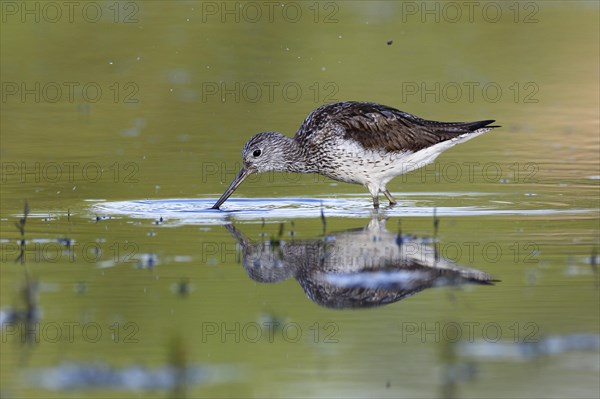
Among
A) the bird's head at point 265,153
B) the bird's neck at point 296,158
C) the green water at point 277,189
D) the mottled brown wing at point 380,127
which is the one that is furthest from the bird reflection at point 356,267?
the bird's head at point 265,153

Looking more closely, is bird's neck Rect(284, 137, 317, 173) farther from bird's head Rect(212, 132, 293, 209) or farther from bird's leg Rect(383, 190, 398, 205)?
bird's leg Rect(383, 190, 398, 205)

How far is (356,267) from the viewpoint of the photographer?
9430mm

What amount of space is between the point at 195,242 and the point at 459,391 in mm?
4649

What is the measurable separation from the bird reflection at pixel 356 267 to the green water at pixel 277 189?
0.15m

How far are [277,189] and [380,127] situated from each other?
162cm

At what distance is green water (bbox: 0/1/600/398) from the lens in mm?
7086

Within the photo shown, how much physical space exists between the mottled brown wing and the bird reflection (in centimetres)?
223

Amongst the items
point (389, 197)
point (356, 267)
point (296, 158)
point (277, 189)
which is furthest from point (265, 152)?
point (356, 267)

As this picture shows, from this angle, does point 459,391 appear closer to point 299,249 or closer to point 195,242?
point 299,249

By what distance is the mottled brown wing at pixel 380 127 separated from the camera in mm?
13172

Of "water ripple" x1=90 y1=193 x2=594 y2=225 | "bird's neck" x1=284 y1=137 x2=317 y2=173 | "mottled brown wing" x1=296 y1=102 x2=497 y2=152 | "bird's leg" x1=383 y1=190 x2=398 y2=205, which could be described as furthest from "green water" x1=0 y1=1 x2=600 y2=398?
"mottled brown wing" x1=296 y1=102 x2=497 y2=152

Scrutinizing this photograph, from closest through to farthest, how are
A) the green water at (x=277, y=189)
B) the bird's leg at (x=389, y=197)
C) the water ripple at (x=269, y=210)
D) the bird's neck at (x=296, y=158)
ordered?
the green water at (x=277, y=189)
the water ripple at (x=269, y=210)
the bird's leg at (x=389, y=197)
the bird's neck at (x=296, y=158)

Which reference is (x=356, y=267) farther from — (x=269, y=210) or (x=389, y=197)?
(x=389, y=197)

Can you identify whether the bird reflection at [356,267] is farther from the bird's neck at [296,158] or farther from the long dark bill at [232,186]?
the bird's neck at [296,158]
